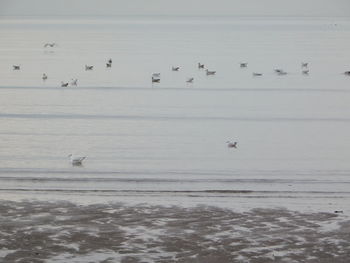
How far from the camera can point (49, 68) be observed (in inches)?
3164

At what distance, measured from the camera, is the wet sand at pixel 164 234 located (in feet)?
59.5

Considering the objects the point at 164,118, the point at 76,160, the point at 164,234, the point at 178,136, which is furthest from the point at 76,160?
the point at 164,118

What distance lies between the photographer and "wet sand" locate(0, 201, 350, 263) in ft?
59.5

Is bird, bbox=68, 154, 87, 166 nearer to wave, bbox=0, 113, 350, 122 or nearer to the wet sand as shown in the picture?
the wet sand

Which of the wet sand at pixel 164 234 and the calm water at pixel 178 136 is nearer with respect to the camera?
the wet sand at pixel 164 234

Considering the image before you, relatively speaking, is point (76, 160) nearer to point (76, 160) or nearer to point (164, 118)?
point (76, 160)

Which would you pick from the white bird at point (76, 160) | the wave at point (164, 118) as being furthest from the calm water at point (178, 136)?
the white bird at point (76, 160)

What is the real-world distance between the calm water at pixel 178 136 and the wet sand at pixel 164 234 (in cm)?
185

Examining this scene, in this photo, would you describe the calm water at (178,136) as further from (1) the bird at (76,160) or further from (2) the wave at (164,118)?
(1) the bird at (76,160)

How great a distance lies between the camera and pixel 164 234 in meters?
19.8

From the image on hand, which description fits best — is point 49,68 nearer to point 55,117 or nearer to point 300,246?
point 55,117

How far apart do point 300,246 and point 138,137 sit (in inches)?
772

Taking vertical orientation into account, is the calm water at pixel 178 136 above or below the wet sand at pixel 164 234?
above

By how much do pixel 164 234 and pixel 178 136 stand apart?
18.7m
